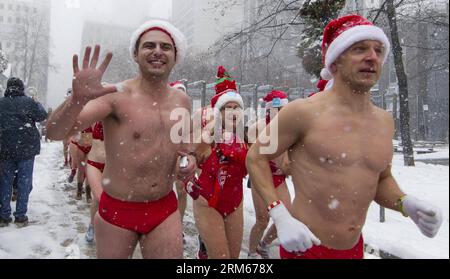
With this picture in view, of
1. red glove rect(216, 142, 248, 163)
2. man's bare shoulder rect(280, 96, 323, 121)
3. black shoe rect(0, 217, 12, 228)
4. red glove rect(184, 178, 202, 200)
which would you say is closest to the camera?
man's bare shoulder rect(280, 96, 323, 121)

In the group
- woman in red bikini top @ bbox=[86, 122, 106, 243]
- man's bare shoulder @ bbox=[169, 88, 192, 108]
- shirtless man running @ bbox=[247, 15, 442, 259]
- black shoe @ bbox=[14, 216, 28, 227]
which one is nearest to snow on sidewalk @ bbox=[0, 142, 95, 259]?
black shoe @ bbox=[14, 216, 28, 227]

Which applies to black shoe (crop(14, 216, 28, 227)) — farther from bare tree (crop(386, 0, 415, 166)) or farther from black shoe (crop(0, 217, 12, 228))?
bare tree (crop(386, 0, 415, 166))

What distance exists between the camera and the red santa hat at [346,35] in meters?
2.21

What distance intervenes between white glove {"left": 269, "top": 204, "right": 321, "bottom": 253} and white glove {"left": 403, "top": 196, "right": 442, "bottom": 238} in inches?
23.1

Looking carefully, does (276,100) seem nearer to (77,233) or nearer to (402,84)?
(77,233)

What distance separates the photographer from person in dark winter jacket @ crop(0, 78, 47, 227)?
5910 millimetres

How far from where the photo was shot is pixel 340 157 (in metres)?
2.12

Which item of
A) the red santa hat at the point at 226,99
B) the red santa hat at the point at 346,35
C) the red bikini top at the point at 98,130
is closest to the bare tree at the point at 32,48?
the red bikini top at the point at 98,130

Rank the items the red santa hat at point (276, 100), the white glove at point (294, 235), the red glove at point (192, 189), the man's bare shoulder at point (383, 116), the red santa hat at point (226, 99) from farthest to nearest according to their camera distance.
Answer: the red santa hat at point (276, 100)
the red santa hat at point (226, 99)
the red glove at point (192, 189)
the man's bare shoulder at point (383, 116)
the white glove at point (294, 235)

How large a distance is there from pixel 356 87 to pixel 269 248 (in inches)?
116

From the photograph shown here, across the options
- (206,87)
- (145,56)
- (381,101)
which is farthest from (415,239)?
(381,101)

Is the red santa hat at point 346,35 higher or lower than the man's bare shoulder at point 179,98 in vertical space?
higher

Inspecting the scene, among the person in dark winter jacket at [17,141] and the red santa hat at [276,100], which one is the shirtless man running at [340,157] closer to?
the red santa hat at [276,100]

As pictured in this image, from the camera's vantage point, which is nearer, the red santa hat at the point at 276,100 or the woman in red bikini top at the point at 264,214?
the woman in red bikini top at the point at 264,214
